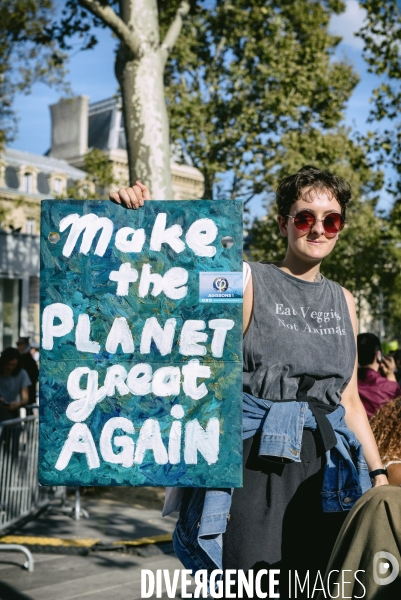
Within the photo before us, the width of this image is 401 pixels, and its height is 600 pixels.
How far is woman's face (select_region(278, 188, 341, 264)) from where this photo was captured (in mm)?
2816

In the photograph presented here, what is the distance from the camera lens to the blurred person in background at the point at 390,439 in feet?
9.40

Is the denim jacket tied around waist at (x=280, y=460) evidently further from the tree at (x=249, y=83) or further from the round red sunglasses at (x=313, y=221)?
the tree at (x=249, y=83)

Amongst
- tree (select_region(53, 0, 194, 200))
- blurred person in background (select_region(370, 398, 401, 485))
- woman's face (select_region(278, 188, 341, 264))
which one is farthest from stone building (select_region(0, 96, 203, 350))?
woman's face (select_region(278, 188, 341, 264))

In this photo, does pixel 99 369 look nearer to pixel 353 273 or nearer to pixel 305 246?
pixel 305 246

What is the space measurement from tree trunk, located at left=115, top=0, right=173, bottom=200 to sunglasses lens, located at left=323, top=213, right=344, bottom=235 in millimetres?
5601

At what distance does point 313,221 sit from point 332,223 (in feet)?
0.21

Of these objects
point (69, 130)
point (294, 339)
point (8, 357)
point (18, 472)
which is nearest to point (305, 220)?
point (294, 339)

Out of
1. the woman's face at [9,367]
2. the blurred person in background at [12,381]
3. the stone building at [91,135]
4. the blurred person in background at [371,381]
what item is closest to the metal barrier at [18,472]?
the blurred person in background at [12,381]

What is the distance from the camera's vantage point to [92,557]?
6820 mm

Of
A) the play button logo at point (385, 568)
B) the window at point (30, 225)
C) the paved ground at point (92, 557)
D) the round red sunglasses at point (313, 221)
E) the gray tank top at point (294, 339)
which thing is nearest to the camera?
the play button logo at point (385, 568)

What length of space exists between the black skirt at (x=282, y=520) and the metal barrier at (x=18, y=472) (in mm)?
4679

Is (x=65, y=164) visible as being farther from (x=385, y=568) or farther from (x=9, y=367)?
(x=385, y=568)

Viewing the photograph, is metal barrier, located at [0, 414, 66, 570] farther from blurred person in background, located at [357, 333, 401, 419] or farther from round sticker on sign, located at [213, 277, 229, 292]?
round sticker on sign, located at [213, 277, 229, 292]

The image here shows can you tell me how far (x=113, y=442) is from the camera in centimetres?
260
